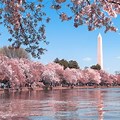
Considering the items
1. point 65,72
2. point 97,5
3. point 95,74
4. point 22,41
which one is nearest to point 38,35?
point 22,41

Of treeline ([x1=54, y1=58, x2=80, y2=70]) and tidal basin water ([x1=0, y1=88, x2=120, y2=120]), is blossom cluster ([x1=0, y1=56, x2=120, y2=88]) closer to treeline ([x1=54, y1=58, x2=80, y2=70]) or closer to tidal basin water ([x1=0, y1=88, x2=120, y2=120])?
treeline ([x1=54, y1=58, x2=80, y2=70])

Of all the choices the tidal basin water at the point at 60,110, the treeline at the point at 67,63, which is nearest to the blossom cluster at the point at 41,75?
the treeline at the point at 67,63

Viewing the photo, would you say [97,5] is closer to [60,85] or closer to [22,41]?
[22,41]

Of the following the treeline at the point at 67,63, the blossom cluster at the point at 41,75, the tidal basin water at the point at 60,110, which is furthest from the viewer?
the treeline at the point at 67,63

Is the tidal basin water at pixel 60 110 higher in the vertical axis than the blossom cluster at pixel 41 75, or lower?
lower

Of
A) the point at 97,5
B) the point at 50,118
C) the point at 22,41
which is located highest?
the point at 97,5

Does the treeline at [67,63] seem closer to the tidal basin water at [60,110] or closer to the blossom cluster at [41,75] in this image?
the blossom cluster at [41,75]

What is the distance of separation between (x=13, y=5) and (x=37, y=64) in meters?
125

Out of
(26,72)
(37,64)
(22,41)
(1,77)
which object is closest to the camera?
(22,41)

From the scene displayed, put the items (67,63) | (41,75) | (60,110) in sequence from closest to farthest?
(60,110) → (41,75) → (67,63)

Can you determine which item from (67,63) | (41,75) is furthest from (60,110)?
(67,63)

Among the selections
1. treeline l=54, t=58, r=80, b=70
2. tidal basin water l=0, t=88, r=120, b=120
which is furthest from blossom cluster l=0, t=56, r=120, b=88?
tidal basin water l=0, t=88, r=120, b=120

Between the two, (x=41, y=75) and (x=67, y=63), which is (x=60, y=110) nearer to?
(x=41, y=75)

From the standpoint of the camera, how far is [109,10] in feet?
30.3
